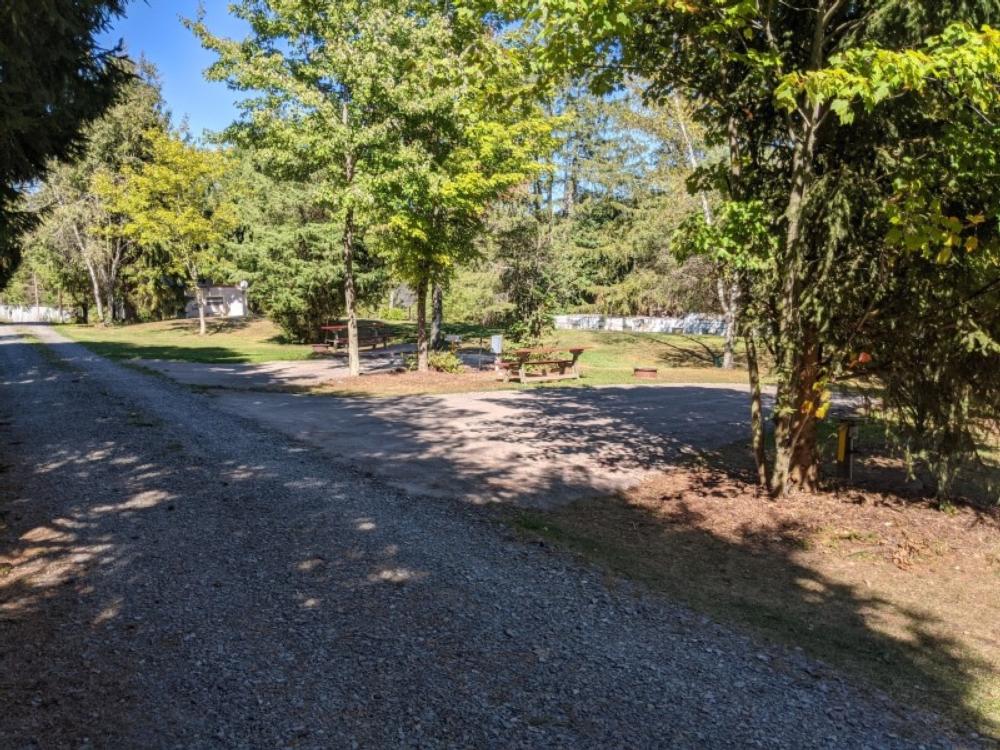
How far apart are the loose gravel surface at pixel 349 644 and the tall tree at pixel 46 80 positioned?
3512mm

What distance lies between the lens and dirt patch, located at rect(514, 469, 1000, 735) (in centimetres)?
414

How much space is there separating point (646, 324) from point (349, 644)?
3650cm

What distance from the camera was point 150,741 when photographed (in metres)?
2.84

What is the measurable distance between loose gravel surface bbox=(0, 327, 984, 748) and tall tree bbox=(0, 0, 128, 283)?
3.51 meters

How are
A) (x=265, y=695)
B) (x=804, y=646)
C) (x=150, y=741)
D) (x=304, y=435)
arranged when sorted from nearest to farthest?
(x=150, y=741) → (x=265, y=695) → (x=804, y=646) → (x=304, y=435)

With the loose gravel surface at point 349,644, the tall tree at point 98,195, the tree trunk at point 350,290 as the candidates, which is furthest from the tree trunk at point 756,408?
the tall tree at point 98,195

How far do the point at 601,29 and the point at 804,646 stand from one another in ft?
16.8

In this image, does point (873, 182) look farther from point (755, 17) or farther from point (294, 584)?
point (294, 584)

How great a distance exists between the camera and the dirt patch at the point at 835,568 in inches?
163

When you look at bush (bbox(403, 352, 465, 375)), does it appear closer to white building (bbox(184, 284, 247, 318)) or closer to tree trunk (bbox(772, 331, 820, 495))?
tree trunk (bbox(772, 331, 820, 495))

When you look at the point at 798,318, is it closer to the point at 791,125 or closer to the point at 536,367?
the point at 791,125

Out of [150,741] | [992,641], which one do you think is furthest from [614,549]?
[150,741]

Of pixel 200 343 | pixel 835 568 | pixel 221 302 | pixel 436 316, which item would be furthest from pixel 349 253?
pixel 221 302

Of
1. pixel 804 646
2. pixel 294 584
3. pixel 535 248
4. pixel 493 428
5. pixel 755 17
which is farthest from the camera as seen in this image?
pixel 535 248
